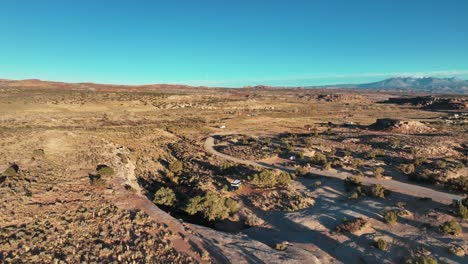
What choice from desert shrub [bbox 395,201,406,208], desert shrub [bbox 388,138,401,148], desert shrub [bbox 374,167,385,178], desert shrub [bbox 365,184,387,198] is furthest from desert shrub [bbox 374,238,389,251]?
desert shrub [bbox 388,138,401,148]

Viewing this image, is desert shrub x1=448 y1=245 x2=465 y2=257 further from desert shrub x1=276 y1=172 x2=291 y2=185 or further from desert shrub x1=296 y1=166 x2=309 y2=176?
desert shrub x1=296 y1=166 x2=309 y2=176

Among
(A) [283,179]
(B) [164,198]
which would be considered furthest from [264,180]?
(B) [164,198]

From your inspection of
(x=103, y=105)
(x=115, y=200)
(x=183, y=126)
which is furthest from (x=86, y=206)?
(x=103, y=105)

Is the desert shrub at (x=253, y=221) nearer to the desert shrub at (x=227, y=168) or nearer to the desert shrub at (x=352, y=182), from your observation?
the desert shrub at (x=352, y=182)

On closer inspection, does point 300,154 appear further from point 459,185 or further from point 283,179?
point 459,185

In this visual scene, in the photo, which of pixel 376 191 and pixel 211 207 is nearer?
pixel 211 207
